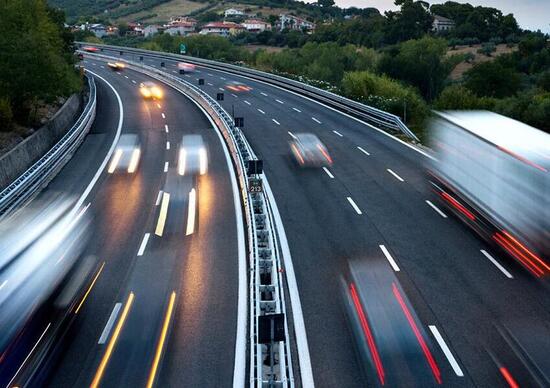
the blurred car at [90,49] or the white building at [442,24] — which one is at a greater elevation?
the white building at [442,24]

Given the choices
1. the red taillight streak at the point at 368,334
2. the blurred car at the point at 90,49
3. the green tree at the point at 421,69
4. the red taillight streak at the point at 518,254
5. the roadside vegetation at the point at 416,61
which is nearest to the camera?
the red taillight streak at the point at 368,334

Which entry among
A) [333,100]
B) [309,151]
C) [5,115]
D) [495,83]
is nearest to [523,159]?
[309,151]

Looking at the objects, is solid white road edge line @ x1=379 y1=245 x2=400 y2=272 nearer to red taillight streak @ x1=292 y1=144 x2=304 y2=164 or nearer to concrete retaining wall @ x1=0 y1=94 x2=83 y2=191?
red taillight streak @ x1=292 y1=144 x2=304 y2=164

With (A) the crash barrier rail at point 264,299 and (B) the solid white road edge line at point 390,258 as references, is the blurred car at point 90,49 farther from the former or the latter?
(B) the solid white road edge line at point 390,258

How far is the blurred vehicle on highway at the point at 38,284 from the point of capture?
438 inches

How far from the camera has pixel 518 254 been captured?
1528 centimetres

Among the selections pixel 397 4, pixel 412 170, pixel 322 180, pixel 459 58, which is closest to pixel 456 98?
pixel 412 170

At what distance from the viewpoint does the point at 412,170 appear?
24344 millimetres

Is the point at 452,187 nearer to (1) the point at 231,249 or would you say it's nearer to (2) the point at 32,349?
(1) the point at 231,249

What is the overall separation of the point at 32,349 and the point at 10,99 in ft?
79.3

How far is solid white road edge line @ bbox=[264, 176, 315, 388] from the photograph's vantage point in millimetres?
10672

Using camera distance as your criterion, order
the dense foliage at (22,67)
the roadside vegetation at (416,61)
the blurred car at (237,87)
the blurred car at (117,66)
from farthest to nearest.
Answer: the blurred car at (117,66) → the blurred car at (237,87) → the roadside vegetation at (416,61) → the dense foliage at (22,67)

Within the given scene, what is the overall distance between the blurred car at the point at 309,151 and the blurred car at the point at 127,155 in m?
8.84

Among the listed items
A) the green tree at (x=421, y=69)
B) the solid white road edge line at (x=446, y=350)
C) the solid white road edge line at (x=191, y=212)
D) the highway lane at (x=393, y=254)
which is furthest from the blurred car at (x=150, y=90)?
the green tree at (x=421, y=69)
